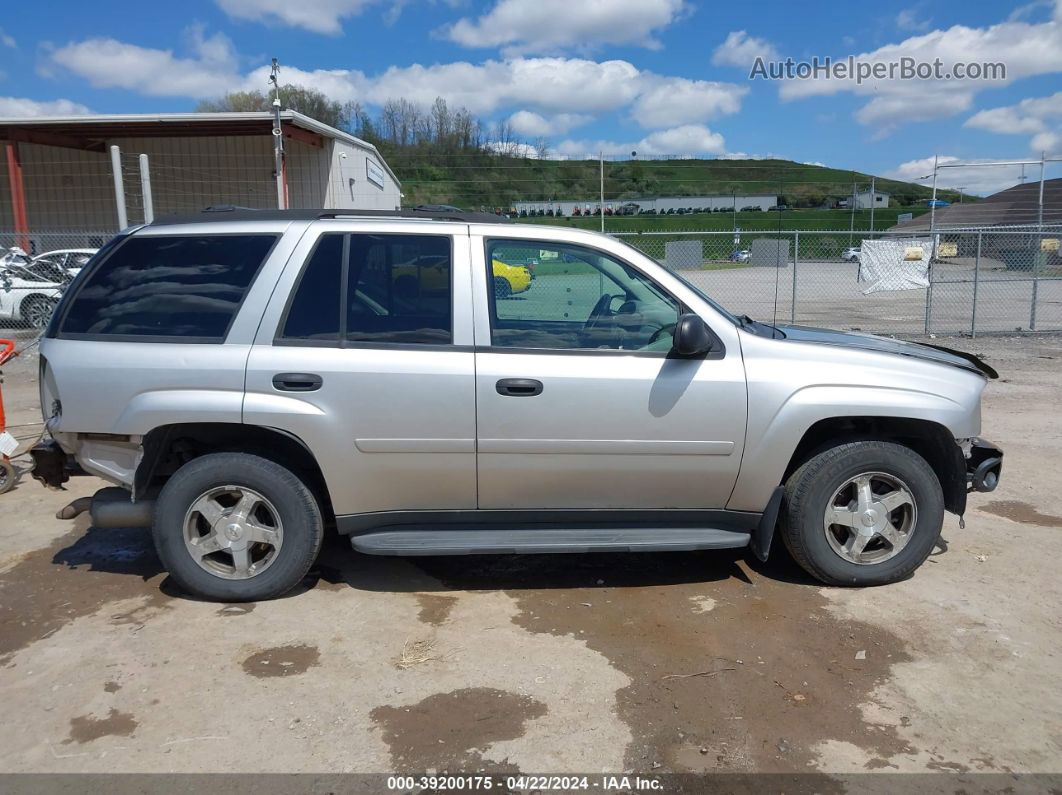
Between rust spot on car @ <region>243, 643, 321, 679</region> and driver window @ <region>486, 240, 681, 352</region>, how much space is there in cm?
172

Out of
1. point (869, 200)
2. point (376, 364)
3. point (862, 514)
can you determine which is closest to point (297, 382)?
point (376, 364)

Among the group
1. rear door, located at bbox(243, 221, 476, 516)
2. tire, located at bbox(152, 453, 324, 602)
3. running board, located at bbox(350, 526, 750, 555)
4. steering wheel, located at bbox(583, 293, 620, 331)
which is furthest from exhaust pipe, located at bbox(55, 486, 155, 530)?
steering wheel, located at bbox(583, 293, 620, 331)

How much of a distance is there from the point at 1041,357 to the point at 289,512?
12.3 m

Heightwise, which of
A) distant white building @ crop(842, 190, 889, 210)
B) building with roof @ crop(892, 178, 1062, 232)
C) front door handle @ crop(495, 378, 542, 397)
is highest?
distant white building @ crop(842, 190, 889, 210)

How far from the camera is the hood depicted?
4.51 metres

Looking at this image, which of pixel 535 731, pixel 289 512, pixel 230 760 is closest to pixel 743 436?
pixel 535 731

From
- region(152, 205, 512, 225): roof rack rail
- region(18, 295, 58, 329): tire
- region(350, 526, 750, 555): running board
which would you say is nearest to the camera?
region(350, 526, 750, 555): running board

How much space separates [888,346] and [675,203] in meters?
49.3

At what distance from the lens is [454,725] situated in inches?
129

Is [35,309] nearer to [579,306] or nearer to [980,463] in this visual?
[579,306]

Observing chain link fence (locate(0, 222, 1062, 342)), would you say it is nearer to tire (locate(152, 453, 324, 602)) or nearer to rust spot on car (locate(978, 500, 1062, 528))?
rust spot on car (locate(978, 500, 1062, 528))

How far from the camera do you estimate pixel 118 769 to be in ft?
9.88

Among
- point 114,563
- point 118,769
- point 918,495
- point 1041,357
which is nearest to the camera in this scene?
point 118,769

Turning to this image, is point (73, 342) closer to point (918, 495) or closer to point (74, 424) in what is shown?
point (74, 424)
